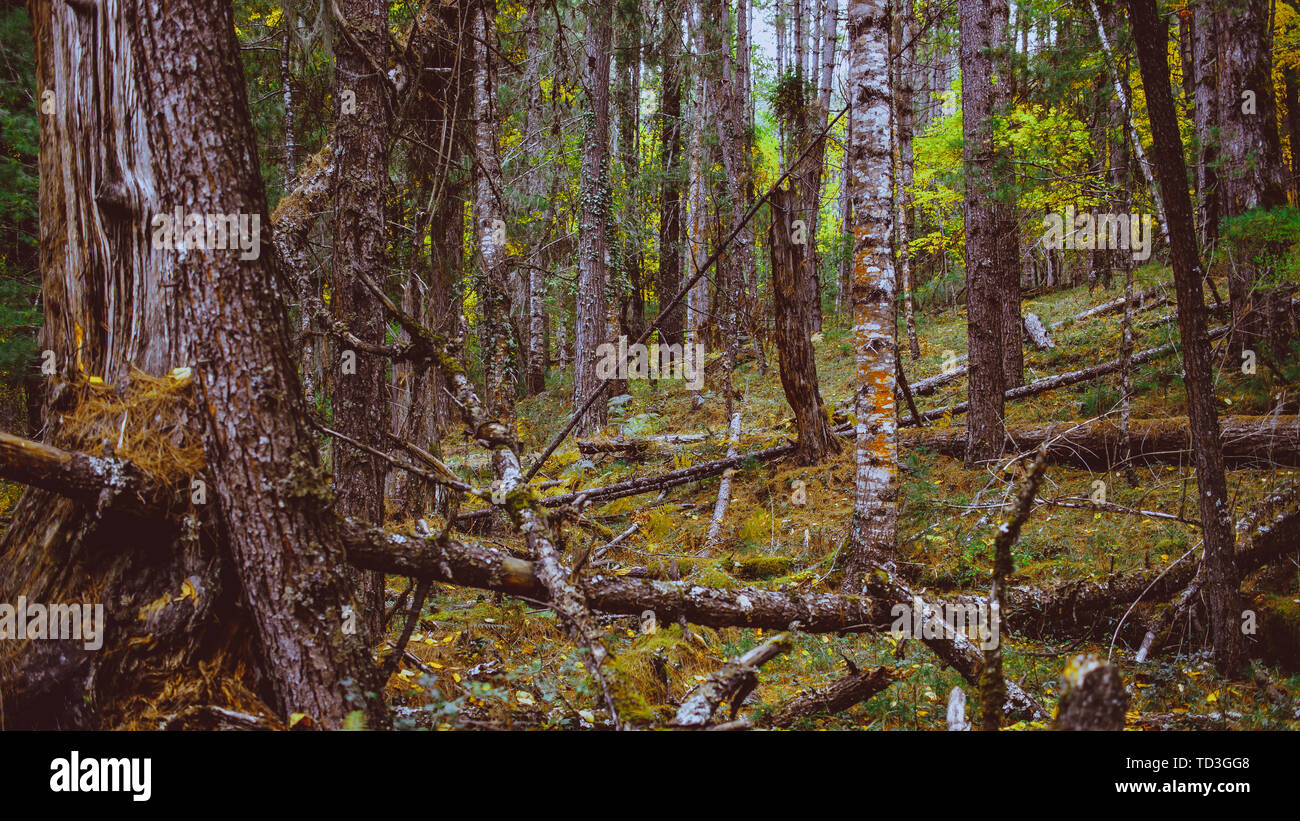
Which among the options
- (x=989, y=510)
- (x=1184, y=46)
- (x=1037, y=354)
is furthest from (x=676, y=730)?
(x=1184, y=46)

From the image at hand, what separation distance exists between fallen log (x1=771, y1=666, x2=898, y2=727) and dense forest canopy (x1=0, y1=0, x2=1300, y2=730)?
0.03 metres

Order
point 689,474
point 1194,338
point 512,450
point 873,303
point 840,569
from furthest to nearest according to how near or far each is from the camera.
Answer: point 689,474 → point 840,569 → point 873,303 → point 1194,338 → point 512,450

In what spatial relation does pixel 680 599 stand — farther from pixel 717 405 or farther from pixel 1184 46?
pixel 1184 46

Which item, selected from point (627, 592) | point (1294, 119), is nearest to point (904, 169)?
point (1294, 119)

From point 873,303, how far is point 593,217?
8336 millimetres

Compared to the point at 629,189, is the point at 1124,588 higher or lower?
lower

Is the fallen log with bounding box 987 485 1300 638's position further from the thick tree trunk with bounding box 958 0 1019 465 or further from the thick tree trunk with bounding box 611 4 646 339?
the thick tree trunk with bounding box 611 4 646 339

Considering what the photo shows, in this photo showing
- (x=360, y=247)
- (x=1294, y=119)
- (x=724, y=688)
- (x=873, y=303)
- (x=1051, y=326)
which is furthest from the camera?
(x=1051, y=326)

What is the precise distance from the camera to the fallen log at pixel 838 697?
446 centimetres

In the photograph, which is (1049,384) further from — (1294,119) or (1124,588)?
(1294,119)

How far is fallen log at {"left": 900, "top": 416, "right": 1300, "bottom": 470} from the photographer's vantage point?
766 centimetres

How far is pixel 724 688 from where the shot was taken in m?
3.56

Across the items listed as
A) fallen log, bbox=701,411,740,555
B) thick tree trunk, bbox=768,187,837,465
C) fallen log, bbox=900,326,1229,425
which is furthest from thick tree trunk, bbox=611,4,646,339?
fallen log, bbox=900,326,1229,425

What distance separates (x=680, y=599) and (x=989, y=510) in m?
5.20
